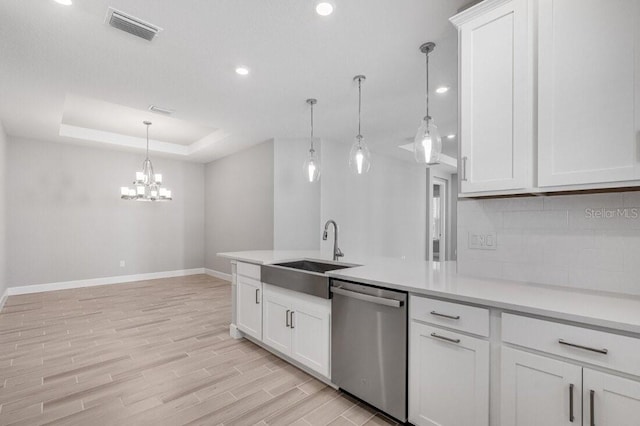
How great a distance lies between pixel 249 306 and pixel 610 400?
265 cm

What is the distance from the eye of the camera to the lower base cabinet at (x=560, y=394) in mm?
1154

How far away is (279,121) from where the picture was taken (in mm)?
4332

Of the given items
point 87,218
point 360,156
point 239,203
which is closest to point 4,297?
point 87,218

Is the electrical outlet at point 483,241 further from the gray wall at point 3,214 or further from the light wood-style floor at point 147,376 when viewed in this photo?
the gray wall at point 3,214

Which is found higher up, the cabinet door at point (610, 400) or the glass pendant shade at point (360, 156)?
the glass pendant shade at point (360, 156)

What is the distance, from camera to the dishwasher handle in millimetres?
1811

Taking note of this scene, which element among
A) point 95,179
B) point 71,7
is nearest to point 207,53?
point 71,7

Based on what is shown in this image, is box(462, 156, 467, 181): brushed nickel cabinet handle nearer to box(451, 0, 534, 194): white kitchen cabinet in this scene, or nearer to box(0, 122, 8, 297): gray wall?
box(451, 0, 534, 194): white kitchen cabinet

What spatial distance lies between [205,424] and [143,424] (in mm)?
390

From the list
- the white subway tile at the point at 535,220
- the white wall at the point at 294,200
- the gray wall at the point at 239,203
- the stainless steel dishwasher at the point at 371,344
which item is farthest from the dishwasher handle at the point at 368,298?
the gray wall at the point at 239,203

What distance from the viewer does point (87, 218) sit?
5.75m

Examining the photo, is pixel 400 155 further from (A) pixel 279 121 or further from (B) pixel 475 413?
(B) pixel 475 413

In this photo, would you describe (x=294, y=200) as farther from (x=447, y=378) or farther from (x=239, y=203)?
(x=447, y=378)

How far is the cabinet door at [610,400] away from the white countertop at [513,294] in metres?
0.21
